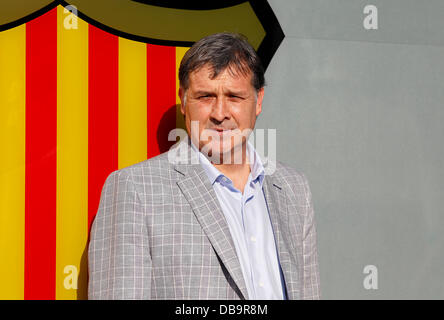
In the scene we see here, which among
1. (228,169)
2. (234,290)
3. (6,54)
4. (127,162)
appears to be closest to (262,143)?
(228,169)

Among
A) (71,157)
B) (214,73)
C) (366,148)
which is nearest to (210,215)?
(214,73)

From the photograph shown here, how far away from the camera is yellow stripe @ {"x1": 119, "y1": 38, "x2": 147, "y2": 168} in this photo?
2.08 meters

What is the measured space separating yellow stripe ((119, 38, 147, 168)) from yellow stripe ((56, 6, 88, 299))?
141 millimetres

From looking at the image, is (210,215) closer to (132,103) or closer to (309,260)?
(309,260)

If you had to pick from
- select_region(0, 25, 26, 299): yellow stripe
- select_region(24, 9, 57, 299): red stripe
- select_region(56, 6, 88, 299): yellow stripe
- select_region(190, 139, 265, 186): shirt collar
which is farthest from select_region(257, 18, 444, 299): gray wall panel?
select_region(0, 25, 26, 299): yellow stripe

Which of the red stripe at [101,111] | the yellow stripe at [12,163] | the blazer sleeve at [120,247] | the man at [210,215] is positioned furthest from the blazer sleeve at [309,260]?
the yellow stripe at [12,163]

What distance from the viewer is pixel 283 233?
1.80 m

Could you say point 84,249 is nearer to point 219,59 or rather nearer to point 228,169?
point 228,169

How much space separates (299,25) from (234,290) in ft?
4.14

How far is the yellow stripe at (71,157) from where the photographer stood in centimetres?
199

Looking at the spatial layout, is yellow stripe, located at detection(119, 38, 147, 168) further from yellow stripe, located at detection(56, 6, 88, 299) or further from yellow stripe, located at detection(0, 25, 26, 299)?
yellow stripe, located at detection(0, 25, 26, 299)

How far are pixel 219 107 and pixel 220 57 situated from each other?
0.17 meters

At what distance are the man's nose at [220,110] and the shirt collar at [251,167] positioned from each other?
0.13 meters

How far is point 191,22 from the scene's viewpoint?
7.16 ft
